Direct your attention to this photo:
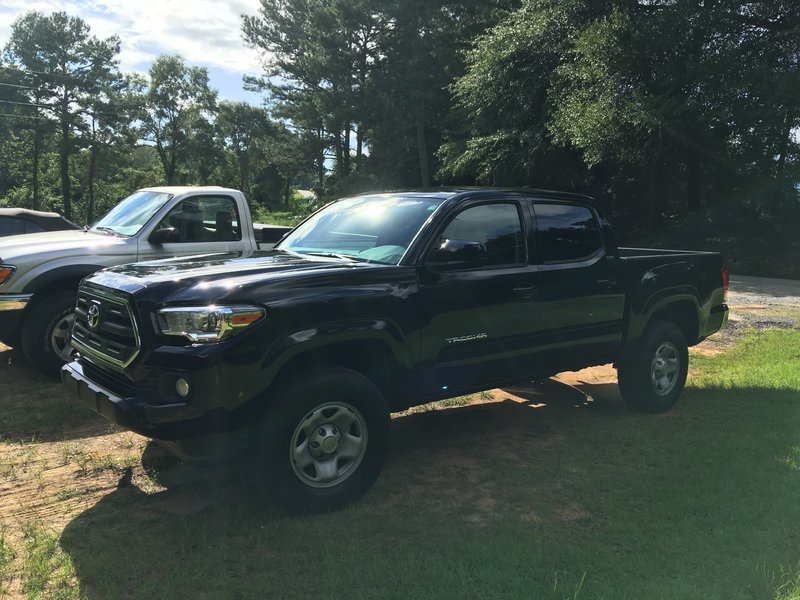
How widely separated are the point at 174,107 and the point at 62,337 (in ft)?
166

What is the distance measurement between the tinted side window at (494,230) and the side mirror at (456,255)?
143 mm

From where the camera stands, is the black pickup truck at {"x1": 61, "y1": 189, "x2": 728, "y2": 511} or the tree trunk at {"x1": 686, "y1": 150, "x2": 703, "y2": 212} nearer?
the black pickup truck at {"x1": 61, "y1": 189, "x2": 728, "y2": 511}

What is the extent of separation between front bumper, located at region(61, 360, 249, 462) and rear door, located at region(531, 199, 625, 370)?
251 cm

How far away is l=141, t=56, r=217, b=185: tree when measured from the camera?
165 ft

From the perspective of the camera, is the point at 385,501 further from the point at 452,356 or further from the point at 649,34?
the point at 649,34

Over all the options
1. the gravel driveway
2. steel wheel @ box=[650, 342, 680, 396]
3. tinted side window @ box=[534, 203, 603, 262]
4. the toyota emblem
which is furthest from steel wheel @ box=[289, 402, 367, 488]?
the gravel driveway

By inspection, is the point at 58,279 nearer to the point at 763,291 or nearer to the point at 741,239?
the point at 763,291

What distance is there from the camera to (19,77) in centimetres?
3850

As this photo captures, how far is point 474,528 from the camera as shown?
3576mm

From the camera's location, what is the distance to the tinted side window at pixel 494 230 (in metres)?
4.39

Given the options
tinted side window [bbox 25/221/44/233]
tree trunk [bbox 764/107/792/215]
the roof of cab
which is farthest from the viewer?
tree trunk [bbox 764/107/792/215]

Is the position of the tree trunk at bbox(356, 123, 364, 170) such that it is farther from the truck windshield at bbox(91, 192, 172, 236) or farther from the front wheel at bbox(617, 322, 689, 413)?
the front wheel at bbox(617, 322, 689, 413)

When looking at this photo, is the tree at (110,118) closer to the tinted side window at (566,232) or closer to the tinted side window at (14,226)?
the tinted side window at (14,226)

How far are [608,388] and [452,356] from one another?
338 cm
